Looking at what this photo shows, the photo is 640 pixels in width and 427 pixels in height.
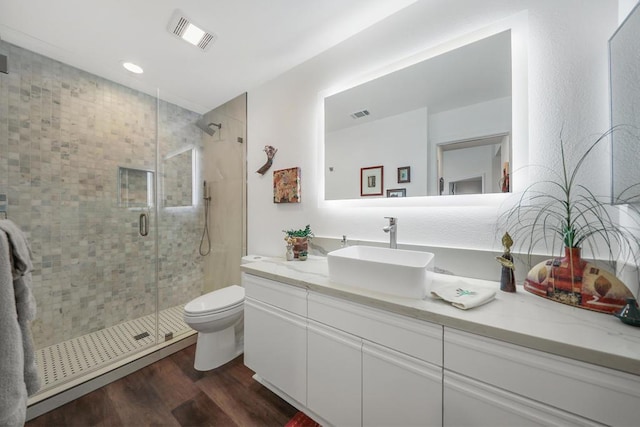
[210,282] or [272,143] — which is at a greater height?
[272,143]

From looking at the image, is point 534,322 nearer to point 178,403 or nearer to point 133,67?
point 178,403

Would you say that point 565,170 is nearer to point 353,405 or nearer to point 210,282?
point 353,405

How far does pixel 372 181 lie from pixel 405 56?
79 centimetres

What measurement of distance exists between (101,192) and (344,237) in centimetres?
227

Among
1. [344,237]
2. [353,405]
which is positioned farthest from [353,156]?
[353,405]

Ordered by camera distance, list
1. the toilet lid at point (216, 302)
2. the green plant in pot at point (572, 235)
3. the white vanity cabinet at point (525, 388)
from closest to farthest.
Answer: the white vanity cabinet at point (525, 388), the green plant in pot at point (572, 235), the toilet lid at point (216, 302)

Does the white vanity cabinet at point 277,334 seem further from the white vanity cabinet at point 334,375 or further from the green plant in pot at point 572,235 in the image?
the green plant in pot at point 572,235

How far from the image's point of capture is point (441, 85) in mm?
1292

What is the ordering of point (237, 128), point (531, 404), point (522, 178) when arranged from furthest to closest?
point (237, 128) < point (522, 178) < point (531, 404)

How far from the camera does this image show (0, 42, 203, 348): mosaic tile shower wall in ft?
5.54

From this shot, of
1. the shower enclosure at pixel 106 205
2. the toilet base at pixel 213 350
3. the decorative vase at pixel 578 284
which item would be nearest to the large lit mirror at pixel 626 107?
the decorative vase at pixel 578 284

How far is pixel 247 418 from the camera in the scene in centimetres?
126

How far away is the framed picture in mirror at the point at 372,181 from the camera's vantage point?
150cm

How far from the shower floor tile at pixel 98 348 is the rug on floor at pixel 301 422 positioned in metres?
1.34
